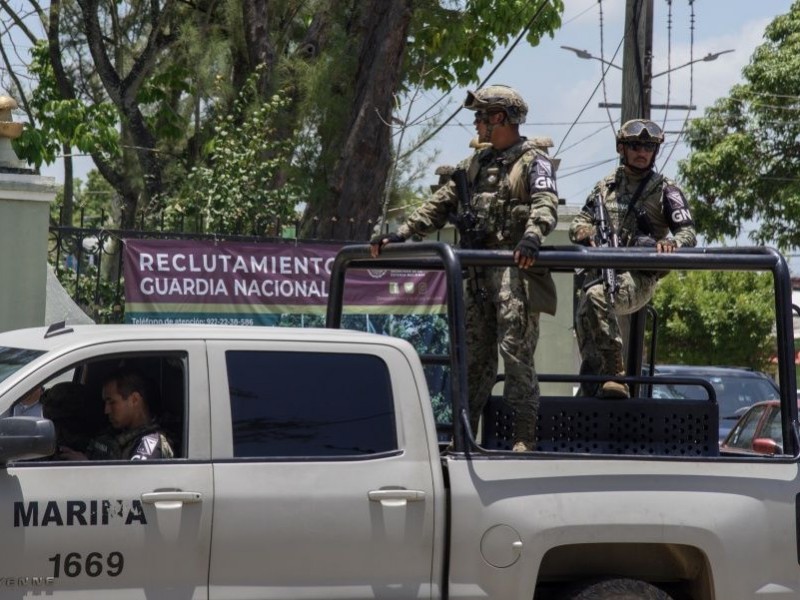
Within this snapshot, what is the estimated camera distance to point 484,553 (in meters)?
5.05

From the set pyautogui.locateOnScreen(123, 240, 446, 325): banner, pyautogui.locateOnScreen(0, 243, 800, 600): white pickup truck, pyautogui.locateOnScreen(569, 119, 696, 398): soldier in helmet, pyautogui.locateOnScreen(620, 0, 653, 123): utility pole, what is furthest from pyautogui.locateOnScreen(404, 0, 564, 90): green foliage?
pyautogui.locateOnScreen(0, 243, 800, 600): white pickup truck

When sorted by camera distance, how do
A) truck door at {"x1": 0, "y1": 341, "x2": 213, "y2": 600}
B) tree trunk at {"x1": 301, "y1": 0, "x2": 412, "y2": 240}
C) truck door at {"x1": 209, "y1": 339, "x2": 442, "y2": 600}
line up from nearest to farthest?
truck door at {"x1": 0, "y1": 341, "x2": 213, "y2": 600}, truck door at {"x1": 209, "y1": 339, "x2": 442, "y2": 600}, tree trunk at {"x1": 301, "y1": 0, "x2": 412, "y2": 240}

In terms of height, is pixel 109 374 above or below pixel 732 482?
above

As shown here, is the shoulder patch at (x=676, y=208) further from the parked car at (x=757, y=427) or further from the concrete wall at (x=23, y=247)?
the concrete wall at (x=23, y=247)

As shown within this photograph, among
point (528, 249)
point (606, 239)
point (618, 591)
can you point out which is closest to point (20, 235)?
point (606, 239)

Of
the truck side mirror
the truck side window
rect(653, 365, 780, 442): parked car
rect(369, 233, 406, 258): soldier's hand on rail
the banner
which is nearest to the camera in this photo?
the truck side mirror

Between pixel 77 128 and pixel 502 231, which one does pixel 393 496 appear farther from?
pixel 77 128

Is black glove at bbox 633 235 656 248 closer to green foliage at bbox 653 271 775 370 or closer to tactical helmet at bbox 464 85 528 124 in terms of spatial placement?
tactical helmet at bbox 464 85 528 124

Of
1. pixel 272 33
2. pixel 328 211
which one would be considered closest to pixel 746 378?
pixel 328 211

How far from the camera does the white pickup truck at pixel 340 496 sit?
4629 millimetres

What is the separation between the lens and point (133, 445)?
490 centimetres

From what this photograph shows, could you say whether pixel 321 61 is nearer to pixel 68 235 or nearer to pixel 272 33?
pixel 272 33

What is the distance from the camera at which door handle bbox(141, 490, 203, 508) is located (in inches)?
185

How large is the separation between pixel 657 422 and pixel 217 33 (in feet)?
39.7
